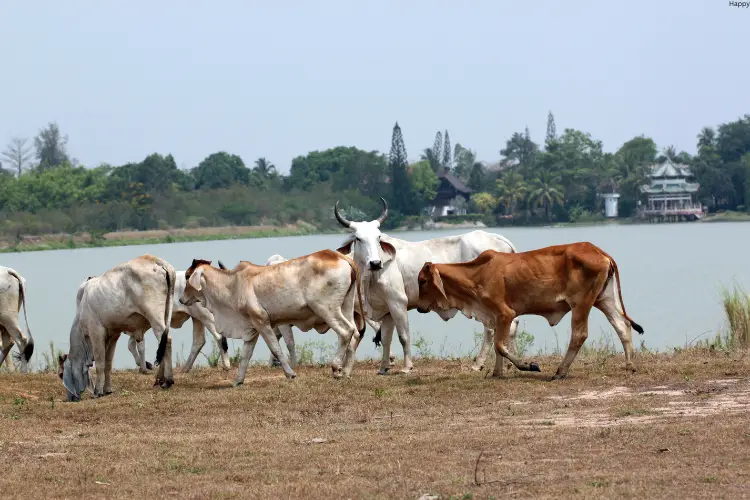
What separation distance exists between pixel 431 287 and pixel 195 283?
2.67 meters

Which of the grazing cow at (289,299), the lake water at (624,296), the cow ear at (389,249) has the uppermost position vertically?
the cow ear at (389,249)

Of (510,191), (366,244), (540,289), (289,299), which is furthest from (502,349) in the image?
(510,191)

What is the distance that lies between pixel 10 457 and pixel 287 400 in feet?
10.1

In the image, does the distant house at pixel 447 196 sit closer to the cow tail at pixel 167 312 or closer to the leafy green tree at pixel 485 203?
the leafy green tree at pixel 485 203

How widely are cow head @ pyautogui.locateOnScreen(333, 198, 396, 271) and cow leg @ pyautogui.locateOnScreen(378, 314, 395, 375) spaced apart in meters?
0.78

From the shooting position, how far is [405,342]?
13781 millimetres

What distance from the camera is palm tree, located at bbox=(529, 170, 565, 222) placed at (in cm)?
11200

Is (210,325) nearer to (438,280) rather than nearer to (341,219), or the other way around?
(341,219)

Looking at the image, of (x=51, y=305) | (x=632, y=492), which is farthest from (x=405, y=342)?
(x=51, y=305)

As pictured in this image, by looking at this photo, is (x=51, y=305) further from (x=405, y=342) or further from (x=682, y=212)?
(x=682, y=212)

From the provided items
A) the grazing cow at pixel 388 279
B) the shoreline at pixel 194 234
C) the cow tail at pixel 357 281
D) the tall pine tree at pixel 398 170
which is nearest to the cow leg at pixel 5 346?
the grazing cow at pixel 388 279

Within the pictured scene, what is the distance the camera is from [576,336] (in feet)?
39.9

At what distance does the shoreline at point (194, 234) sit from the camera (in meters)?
86.4

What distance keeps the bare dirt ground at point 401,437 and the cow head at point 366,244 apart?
1.36 meters
